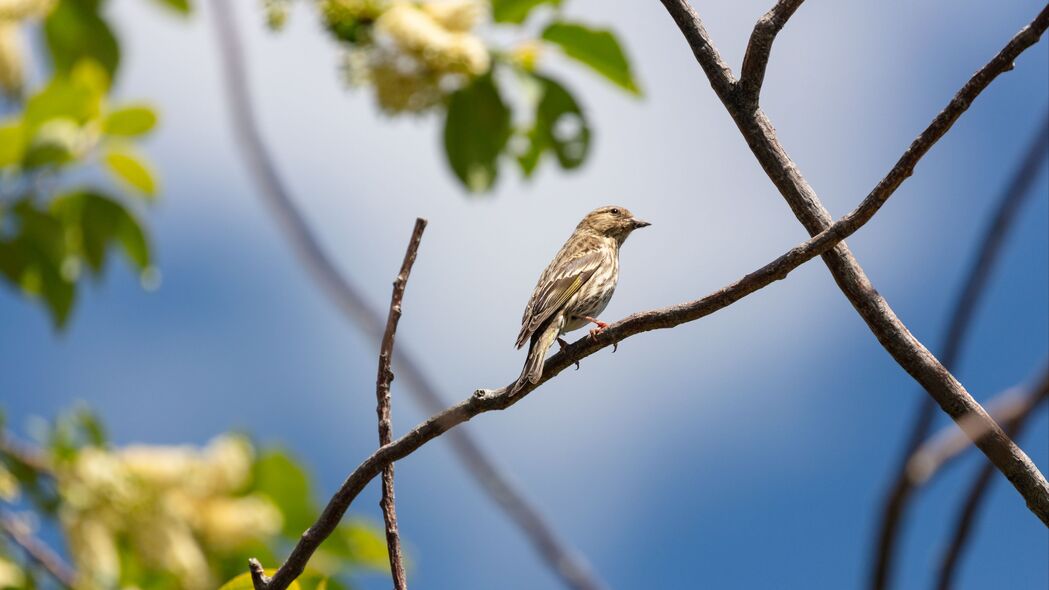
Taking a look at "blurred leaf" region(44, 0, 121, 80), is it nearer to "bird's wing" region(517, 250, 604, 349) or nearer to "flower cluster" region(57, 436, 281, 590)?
"flower cluster" region(57, 436, 281, 590)

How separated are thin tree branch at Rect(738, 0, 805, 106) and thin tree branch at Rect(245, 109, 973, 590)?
16.9 inches

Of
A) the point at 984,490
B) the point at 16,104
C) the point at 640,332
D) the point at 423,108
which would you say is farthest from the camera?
the point at 16,104

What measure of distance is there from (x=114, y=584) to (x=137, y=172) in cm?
200

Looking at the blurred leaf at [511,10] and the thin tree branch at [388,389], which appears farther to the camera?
the blurred leaf at [511,10]

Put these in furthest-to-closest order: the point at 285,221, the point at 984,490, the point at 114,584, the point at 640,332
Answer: the point at 114,584, the point at 640,332, the point at 285,221, the point at 984,490

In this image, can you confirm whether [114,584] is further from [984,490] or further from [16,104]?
[984,490]

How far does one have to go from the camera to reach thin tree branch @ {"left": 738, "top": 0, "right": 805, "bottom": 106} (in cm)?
276

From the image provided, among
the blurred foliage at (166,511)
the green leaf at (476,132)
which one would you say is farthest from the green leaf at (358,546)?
the green leaf at (476,132)

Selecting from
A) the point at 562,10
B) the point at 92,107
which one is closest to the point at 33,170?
the point at 92,107

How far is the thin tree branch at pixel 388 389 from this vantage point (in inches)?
103

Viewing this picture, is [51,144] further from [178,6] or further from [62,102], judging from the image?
[178,6]

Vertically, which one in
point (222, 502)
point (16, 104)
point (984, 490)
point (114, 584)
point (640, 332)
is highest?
point (16, 104)

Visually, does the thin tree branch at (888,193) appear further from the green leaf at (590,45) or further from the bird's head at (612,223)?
the bird's head at (612,223)

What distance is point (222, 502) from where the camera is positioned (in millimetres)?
5363
